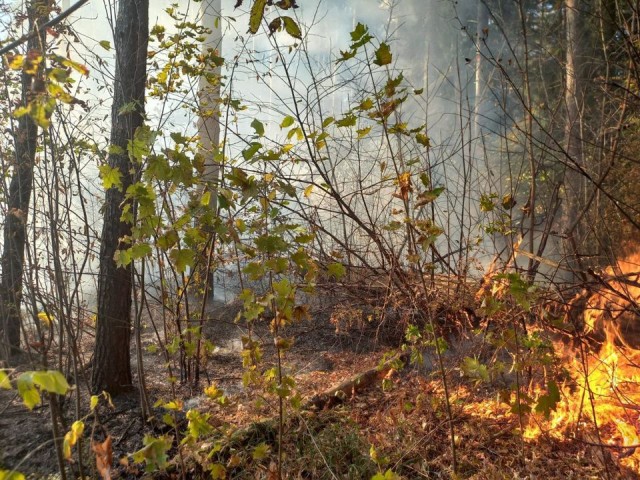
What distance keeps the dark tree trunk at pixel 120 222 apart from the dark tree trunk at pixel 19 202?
62 centimetres

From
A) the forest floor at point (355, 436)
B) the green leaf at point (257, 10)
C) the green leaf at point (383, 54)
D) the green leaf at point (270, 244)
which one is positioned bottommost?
the forest floor at point (355, 436)

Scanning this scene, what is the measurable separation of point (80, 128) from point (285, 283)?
94.5 inches

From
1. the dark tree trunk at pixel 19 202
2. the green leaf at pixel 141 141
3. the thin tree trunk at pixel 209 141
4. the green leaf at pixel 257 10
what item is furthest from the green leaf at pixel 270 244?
the dark tree trunk at pixel 19 202

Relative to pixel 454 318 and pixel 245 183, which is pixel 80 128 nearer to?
pixel 245 183

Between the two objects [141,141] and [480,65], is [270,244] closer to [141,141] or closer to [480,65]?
[141,141]

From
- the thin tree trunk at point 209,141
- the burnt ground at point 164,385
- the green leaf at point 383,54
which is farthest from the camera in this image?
the burnt ground at point 164,385

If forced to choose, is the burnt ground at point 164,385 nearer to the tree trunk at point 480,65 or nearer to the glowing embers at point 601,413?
the glowing embers at point 601,413

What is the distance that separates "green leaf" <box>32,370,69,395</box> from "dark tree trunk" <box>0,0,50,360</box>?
1054 mm

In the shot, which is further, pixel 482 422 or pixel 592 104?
pixel 592 104

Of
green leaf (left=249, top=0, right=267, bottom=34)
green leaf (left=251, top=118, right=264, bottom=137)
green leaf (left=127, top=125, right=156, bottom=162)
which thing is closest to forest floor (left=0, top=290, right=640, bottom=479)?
green leaf (left=127, top=125, right=156, bottom=162)

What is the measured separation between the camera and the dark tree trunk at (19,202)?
3.04 meters

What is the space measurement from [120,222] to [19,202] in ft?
2.59

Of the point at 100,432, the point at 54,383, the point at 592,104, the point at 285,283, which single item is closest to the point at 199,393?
the point at 100,432

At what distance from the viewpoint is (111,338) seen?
4.31 metres
